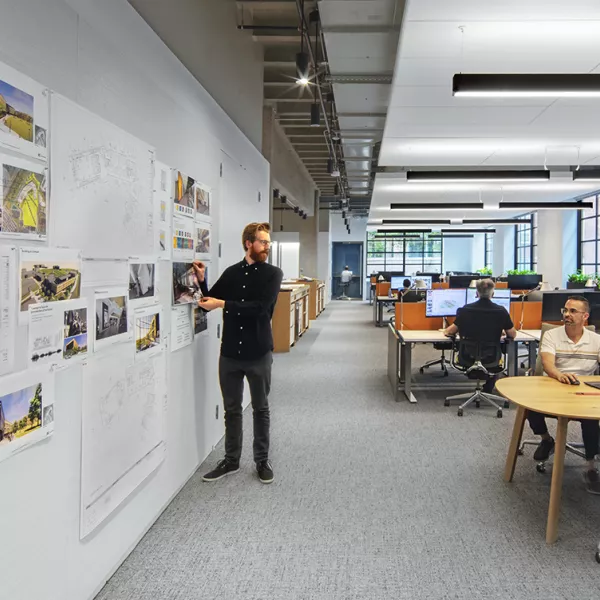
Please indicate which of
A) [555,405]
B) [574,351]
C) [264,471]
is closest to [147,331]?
[264,471]

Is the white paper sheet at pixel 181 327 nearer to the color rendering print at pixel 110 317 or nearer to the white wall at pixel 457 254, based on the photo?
the color rendering print at pixel 110 317

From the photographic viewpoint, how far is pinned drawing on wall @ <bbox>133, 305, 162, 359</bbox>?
266 centimetres

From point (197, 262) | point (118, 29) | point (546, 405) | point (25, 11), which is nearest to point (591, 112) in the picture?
point (546, 405)

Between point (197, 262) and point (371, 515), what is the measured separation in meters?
1.85

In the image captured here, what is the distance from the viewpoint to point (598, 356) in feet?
12.1

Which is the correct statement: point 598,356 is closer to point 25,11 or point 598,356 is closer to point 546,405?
point 546,405

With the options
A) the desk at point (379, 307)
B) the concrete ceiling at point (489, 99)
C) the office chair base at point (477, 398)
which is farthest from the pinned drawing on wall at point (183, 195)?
the desk at point (379, 307)

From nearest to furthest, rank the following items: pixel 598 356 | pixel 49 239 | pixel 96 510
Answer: pixel 49 239 → pixel 96 510 → pixel 598 356

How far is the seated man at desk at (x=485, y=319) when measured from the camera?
17.6ft

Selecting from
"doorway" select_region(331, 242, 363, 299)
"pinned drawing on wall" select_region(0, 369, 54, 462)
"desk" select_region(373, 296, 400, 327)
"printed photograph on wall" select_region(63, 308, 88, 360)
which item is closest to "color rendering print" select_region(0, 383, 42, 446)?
"pinned drawing on wall" select_region(0, 369, 54, 462)

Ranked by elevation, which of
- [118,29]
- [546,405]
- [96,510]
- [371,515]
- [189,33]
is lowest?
[371,515]

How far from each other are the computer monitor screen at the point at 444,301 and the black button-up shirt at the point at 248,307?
3.31m

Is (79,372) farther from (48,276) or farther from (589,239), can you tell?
(589,239)

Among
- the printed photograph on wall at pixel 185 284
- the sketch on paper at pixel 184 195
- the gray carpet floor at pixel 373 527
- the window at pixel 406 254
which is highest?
the window at pixel 406 254
